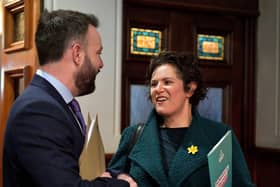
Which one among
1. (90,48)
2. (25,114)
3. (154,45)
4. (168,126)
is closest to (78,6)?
(154,45)

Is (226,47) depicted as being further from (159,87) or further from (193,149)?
(193,149)

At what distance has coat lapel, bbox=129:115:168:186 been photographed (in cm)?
184

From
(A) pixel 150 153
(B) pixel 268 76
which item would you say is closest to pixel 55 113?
(A) pixel 150 153

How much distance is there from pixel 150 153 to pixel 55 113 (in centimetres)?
78

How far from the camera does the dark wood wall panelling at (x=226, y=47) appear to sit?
306 centimetres

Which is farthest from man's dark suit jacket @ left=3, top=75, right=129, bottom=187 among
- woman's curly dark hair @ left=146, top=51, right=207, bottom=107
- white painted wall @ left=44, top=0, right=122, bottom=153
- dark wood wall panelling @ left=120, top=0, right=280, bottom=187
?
dark wood wall panelling @ left=120, top=0, right=280, bottom=187

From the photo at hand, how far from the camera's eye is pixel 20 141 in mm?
1176

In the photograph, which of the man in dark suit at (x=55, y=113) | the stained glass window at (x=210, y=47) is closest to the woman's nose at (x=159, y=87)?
the man in dark suit at (x=55, y=113)

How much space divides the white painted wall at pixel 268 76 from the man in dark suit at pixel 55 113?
2.13 m

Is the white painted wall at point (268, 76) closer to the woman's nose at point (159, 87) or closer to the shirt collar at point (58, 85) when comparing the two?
the woman's nose at point (159, 87)

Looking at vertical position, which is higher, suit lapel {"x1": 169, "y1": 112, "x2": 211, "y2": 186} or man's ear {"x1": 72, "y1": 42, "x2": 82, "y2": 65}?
man's ear {"x1": 72, "y1": 42, "x2": 82, "y2": 65}

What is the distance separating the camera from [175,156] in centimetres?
189

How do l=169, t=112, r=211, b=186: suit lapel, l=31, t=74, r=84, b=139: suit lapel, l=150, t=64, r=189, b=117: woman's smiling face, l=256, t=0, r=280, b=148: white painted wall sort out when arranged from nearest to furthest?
l=31, t=74, r=84, b=139: suit lapel
l=169, t=112, r=211, b=186: suit lapel
l=150, t=64, r=189, b=117: woman's smiling face
l=256, t=0, r=280, b=148: white painted wall

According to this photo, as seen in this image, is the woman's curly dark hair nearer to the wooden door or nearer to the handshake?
the handshake
